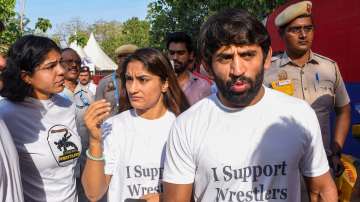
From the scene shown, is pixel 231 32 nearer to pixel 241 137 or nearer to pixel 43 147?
pixel 241 137

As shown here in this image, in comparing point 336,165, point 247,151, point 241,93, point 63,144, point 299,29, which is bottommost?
point 336,165

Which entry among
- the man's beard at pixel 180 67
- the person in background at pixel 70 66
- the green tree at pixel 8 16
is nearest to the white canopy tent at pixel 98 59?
the green tree at pixel 8 16

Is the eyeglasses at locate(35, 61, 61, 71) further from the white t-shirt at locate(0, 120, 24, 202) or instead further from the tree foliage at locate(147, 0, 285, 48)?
the tree foliage at locate(147, 0, 285, 48)

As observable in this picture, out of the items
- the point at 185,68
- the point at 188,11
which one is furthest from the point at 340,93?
the point at 188,11

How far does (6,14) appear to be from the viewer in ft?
33.4

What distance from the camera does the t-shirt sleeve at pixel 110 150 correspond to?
2363 millimetres

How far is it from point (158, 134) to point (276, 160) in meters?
0.84

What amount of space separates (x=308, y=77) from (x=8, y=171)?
2180mm

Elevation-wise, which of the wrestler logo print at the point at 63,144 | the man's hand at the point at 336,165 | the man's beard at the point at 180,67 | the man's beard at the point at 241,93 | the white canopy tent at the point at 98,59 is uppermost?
the man's beard at the point at 241,93

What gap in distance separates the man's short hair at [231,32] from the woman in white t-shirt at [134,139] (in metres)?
0.71

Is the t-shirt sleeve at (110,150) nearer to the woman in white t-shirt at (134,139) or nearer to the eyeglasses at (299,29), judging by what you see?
the woman in white t-shirt at (134,139)

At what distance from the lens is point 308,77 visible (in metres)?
3.19

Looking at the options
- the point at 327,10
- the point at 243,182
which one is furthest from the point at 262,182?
the point at 327,10


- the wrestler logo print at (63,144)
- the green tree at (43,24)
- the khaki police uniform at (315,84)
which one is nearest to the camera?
the wrestler logo print at (63,144)
